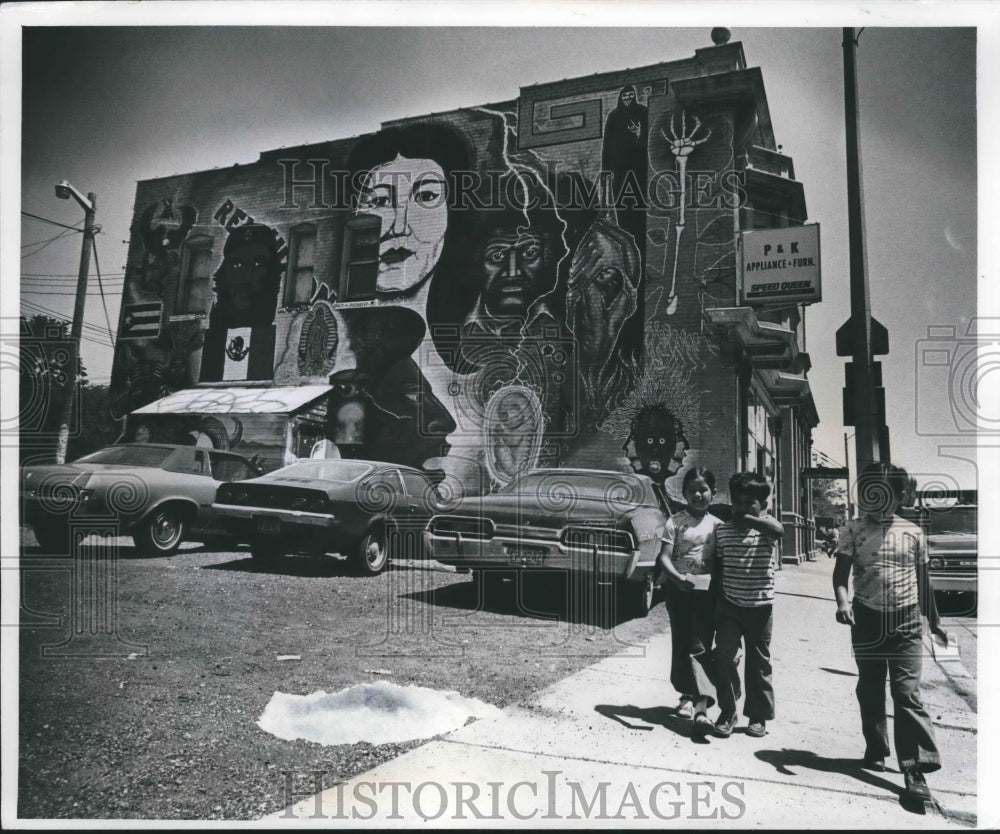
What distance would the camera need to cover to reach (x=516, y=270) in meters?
5.79

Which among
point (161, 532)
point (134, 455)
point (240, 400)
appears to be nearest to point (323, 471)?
point (240, 400)

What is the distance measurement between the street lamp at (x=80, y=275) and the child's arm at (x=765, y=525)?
4658 millimetres

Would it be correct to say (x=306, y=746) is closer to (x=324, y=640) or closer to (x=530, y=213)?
(x=324, y=640)

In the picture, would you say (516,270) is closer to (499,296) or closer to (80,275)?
(499,296)

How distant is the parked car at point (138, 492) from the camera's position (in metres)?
5.40

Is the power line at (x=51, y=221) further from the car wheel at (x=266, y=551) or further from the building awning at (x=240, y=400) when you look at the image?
the car wheel at (x=266, y=551)

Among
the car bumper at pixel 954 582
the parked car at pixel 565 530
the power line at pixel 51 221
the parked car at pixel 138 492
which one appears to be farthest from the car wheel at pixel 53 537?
the car bumper at pixel 954 582

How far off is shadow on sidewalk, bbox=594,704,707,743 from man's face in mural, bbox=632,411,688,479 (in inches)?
61.2

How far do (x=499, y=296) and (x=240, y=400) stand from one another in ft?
7.10

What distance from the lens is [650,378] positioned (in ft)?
18.5

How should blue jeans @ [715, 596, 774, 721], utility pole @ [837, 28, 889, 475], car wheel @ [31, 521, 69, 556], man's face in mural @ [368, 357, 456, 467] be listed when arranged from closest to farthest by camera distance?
blue jeans @ [715, 596, 774, 721]
utility pole @ [837, 28, 889, 475]
car wheel @ [31, 521, 69, 556]
man's face in mural @ [368, 357, 456, 467]

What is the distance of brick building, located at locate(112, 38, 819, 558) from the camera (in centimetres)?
554

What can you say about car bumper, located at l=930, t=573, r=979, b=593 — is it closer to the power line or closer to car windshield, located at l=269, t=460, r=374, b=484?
car windshield, located at l=269, t=460, r=374, b=484

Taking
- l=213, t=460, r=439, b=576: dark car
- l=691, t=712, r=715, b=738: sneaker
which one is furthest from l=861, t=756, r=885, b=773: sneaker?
l=213, t=460, r=439, b=576: dark car
